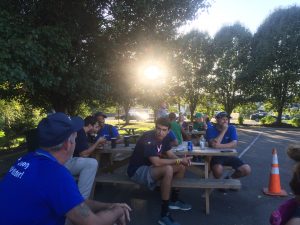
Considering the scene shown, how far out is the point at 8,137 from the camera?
1652 cm

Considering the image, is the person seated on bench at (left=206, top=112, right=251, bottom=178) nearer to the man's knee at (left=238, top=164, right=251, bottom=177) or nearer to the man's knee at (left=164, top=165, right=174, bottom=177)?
the man's knee at (left=238, top=164, right=251, bottom=177)

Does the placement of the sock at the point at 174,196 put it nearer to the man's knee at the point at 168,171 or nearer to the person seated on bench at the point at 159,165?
the person seated on bench at the point at 159,165

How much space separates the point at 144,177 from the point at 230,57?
31.3 meters

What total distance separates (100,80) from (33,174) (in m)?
8.52

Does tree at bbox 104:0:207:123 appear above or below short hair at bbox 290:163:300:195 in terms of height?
above

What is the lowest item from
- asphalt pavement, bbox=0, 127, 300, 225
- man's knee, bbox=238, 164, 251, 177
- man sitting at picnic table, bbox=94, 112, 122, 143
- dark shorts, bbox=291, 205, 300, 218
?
asphalt pavement, bbox=0, 127, 300, 225

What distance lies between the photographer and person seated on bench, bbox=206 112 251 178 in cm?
651

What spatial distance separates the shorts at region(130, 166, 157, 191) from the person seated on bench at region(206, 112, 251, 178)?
160 cm

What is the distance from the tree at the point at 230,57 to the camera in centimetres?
3462

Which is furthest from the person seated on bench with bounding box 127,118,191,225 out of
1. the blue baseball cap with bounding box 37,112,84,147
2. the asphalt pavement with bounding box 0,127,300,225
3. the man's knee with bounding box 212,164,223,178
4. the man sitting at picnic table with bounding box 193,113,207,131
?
the man sitting at picnic table with bounding box 193,113,207,131

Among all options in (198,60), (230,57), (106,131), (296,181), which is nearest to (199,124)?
(106,131)

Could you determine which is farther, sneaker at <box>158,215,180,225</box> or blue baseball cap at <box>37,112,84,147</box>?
sneaker at <box>158,215,180,225</box>

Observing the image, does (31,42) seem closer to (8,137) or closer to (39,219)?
(39,219)

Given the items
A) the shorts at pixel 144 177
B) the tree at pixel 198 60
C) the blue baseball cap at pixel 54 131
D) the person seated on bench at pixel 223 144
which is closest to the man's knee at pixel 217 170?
the person seated on bench at pixel 223 144
